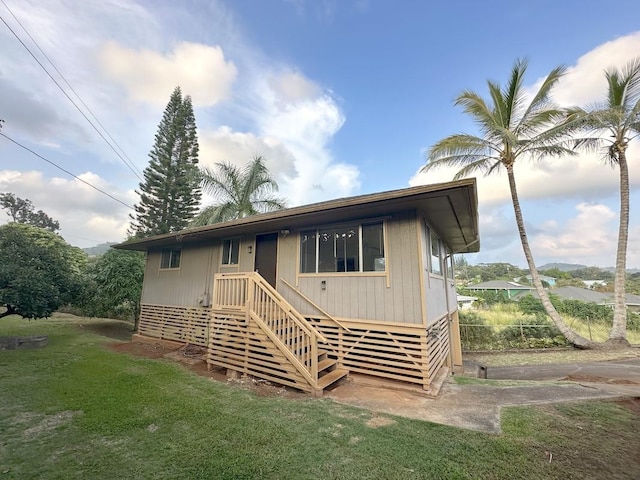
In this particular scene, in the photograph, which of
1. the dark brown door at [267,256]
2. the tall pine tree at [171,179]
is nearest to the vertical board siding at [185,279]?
the dark brown door at [267,256]

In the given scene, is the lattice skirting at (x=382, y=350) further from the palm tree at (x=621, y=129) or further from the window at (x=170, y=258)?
the palm tree at (x=621, y=129)

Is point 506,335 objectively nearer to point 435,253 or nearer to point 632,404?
point 435,253

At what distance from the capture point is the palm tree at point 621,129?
996 cm

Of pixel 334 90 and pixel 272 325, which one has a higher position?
pixel 334 90

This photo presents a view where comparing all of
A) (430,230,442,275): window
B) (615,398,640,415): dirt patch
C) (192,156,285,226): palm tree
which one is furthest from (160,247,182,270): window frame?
(615,398,640,415): dirt patch

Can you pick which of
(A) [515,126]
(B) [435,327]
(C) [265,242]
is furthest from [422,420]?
(A) [515,126]

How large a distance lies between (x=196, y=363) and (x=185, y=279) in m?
3.22

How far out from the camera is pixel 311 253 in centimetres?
640

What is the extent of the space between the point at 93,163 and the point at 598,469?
17.8 m

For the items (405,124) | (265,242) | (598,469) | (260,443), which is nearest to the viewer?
(598,469)

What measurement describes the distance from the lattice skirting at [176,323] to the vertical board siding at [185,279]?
0.22m

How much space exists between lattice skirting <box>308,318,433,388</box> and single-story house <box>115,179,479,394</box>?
19 mm

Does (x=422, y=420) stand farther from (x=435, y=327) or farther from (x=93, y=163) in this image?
(x=93, y=163)

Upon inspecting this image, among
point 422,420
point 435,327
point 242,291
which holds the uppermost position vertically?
point 242,291
